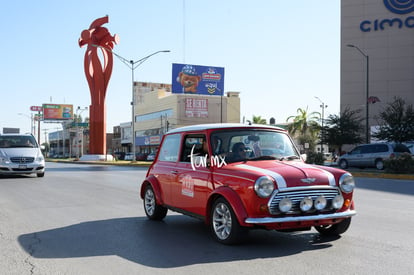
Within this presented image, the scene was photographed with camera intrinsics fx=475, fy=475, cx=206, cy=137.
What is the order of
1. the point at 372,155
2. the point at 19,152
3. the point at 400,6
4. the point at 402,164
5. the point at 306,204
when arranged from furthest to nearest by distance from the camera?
the point at 400,6, the point at 372,155, the point at 402,164, the point at 19,152, the point at 306,204

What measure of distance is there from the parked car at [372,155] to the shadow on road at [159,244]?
21.0m

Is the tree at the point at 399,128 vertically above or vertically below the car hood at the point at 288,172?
above

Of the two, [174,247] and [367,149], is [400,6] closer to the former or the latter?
[367,149]

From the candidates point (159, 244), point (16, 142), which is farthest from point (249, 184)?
point (16, 142)

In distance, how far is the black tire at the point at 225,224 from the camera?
20.2ft

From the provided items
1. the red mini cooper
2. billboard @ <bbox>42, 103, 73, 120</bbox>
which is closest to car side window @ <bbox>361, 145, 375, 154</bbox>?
the red mini cooper

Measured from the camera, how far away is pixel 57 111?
96250 mm

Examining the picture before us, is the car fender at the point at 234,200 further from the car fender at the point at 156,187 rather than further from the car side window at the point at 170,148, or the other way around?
the car fender at the point at 156,187

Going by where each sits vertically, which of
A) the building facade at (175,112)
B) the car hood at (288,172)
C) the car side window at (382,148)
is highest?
the building facade at (175,112)

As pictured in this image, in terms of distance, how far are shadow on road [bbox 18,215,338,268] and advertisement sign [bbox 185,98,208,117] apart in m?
64.8

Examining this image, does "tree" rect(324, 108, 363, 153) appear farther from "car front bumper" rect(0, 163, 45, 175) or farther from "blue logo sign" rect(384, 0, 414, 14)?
"car front bumper" rect(0, 163, 45, 175)

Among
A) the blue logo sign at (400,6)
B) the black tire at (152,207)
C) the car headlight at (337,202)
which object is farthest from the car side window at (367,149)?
the blue logo sign at (400,6)

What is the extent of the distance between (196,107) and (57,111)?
36559mm

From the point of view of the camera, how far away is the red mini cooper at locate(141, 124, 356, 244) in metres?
5.95
